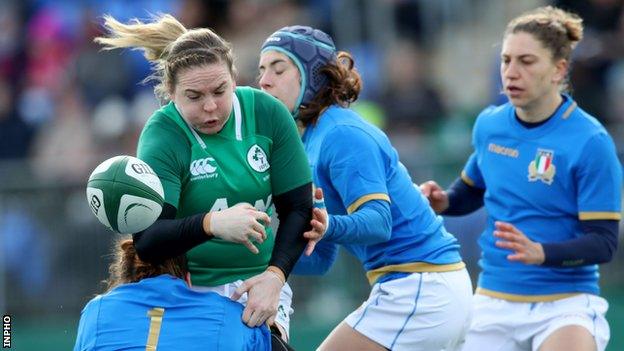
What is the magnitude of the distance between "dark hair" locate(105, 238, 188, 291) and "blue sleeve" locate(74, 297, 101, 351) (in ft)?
0.68

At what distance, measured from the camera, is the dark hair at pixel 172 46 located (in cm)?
509

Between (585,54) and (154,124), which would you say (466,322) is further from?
(585,54)

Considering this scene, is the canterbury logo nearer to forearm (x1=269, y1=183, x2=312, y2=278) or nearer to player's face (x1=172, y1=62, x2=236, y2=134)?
player's face (x1=172, y1=62, x2=236, y2=134)

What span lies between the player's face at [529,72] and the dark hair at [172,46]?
2.09 metres

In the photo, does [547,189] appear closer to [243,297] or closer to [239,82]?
[243,297]

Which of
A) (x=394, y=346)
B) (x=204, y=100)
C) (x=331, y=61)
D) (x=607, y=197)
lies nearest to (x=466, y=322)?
(x=394, y=346)

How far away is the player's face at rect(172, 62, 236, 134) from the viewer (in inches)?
199

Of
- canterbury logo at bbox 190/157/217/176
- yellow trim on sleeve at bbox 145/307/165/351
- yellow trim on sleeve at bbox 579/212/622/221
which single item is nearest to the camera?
yellow trim on sleeve at bbox 145/307/165/351

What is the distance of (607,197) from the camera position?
6.52 metres

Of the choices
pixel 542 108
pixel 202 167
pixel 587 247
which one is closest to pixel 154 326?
pixel 202 167

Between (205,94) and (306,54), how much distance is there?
1.16 metres

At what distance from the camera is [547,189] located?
21.9 ft

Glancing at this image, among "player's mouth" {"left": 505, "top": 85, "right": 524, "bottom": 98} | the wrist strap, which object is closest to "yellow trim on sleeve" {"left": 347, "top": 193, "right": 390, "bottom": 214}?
the wrist strap

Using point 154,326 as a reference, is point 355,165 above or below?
above
